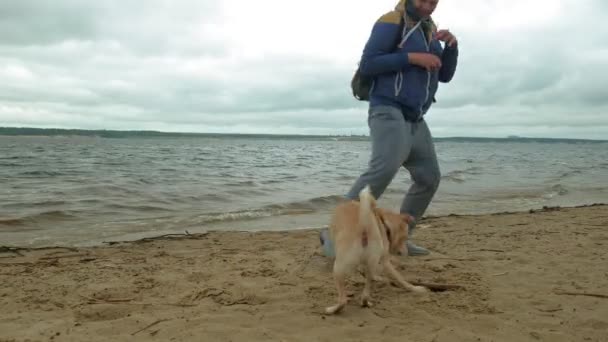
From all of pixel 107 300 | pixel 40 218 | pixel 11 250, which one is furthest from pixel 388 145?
pixel 40 218

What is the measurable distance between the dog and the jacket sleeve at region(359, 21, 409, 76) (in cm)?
118

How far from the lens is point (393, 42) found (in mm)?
3982

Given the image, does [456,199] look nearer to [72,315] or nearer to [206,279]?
[206,279]

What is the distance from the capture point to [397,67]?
152 inches

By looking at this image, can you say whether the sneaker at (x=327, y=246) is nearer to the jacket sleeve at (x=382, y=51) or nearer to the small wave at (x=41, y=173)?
the jacket sleeve at (x=382, y=51)

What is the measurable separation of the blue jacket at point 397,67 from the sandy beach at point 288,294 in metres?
1.48

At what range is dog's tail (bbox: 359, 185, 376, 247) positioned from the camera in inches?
118

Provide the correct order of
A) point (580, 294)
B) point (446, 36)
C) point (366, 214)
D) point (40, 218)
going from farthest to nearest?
point (40, 218)
point (446, 36)
point (580, 294)
point (366, 214)

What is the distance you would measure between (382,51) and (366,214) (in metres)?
1.58

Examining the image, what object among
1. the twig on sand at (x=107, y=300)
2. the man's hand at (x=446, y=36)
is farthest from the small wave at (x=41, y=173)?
the man's hand at (x=446, y=36)

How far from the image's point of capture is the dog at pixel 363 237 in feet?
9.95

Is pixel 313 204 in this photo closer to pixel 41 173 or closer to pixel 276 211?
pixel 276 211

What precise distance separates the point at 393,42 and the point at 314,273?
6.70 ft

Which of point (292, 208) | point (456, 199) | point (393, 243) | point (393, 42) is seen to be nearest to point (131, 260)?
point (393, 243)
